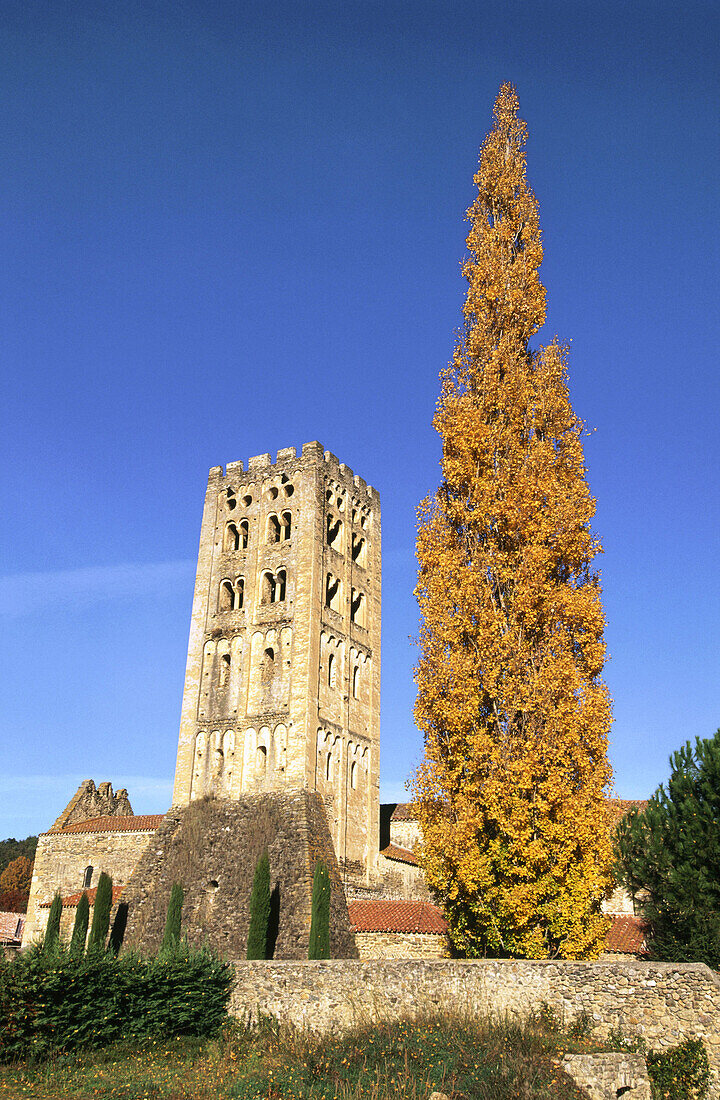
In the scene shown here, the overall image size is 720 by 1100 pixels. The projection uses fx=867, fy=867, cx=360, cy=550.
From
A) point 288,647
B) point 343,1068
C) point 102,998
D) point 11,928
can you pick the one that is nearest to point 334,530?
point 288,647

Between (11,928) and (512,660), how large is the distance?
3742 cm

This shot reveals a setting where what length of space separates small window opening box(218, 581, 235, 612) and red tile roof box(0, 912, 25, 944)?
20.4m

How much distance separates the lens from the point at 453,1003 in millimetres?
14328

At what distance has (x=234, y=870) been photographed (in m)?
27.5

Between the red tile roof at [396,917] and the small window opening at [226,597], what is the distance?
1181 centimetres

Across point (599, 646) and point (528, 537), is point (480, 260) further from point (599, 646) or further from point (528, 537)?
point (599, 646)

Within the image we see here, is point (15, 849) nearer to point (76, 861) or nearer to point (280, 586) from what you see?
point (76, 861)

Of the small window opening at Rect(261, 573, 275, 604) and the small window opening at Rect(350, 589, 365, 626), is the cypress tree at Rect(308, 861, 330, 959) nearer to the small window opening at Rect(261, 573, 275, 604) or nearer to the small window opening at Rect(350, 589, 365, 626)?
the small window opening at Rect(261, 573, 275, 604)

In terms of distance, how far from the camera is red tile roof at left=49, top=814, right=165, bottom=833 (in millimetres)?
39125

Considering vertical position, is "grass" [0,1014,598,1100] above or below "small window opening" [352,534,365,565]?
below

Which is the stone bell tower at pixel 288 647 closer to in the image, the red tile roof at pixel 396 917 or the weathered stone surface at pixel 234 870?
the weathered stone surface at pixel 234 870

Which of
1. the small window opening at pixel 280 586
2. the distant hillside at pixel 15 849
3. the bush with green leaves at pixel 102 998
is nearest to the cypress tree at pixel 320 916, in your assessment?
the bush with green leaves at pixel 102 998

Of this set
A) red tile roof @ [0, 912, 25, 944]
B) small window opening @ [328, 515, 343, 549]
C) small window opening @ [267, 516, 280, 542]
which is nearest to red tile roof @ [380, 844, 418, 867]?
small window opening @ [328, 515, 343, 549]

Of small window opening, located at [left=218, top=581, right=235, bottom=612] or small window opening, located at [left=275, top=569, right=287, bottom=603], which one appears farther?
small window opening, located at [left=218, top=581, right=235, bottom=612]
